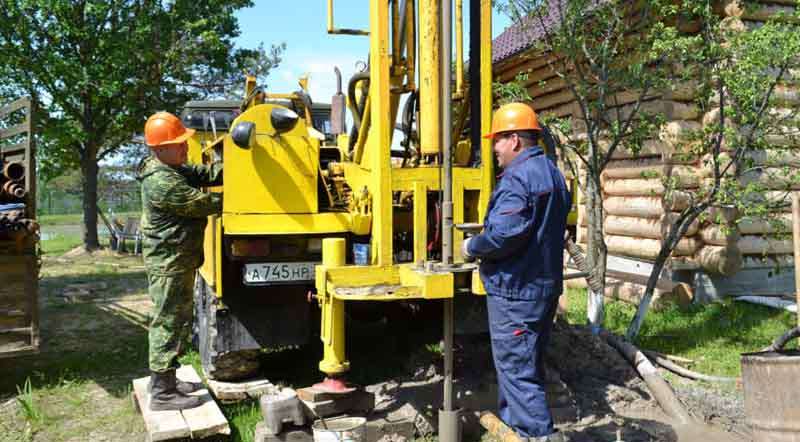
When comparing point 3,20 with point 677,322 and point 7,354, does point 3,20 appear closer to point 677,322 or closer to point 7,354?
point 7,354

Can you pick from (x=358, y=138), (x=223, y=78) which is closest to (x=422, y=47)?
(x=358, y=138)

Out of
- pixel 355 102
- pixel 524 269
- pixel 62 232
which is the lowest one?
pixel 62 232

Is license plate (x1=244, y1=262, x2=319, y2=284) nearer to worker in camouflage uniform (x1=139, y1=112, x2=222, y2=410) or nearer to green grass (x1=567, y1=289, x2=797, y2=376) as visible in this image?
worker in camouflage uniform (x1=139, y1=112, x2=222, y2=410)

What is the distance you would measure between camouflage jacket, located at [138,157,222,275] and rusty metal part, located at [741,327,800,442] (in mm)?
3584

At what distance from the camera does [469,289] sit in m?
4.62

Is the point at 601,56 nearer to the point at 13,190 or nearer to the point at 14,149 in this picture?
the point at 13,190

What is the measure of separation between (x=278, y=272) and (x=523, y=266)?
6.42ft

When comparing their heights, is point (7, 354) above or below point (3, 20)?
below

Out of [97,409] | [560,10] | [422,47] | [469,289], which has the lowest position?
[97,409]

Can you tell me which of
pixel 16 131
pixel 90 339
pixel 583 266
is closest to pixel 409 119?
pixel 583 266

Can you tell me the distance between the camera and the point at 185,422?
4320mm

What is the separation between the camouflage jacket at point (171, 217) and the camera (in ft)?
15.1

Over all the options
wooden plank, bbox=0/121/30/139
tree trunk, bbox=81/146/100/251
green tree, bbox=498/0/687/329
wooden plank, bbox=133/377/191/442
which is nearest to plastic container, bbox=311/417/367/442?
wooden plank, bbox=133/377/191/442

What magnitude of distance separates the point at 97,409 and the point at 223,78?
1497 cm
